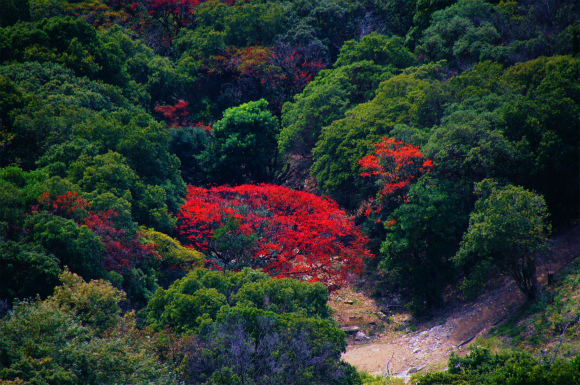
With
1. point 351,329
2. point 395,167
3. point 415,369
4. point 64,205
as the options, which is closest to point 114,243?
point 64,205

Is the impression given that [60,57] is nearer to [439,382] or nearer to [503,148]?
[503,148]

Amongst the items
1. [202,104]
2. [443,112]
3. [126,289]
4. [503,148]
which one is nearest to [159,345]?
[126,289]

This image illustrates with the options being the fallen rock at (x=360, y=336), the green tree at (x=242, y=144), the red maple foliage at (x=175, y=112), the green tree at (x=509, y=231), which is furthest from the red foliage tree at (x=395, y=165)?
the red maple foliage at (x=175, y=112)

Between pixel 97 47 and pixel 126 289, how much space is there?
605 inches

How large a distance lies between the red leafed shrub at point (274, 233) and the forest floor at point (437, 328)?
2862 millimetres

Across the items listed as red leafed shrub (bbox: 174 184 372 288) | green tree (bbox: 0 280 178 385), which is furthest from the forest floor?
green tree (bbox: 0 280 178 385)

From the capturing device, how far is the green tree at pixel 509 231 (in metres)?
17.2

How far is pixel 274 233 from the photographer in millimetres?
23781

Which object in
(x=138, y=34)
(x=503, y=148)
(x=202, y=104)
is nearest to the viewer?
(x=503, y=148)

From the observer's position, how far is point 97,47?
27844 mm

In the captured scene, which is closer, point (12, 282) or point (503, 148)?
point (12, 282)

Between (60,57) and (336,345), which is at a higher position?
(60,57)

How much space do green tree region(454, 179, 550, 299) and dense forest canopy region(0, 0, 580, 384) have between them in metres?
0.07

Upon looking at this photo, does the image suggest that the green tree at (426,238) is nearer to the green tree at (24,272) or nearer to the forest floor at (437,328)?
the forest floor at (437,328)
